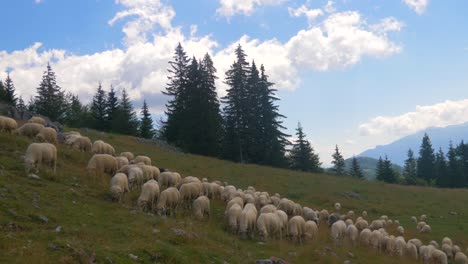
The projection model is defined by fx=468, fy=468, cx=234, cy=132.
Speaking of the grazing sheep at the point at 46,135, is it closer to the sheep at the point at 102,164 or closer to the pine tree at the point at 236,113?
the sheep at the point at 102,164

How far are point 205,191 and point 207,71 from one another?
45999mm

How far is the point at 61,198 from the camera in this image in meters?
15.7

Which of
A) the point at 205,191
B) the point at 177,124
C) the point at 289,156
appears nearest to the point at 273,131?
the point at 289,156

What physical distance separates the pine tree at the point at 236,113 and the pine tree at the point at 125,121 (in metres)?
13.6

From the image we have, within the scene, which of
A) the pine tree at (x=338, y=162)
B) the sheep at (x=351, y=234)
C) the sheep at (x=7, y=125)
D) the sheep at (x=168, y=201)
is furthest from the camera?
the pine tree at (x=338, y=162)

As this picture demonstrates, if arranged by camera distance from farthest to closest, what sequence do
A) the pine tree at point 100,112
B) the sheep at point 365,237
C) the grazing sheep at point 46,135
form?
the pine tree at point 100,112
the grazing sheep at point 46,135
the sheep at point 365,237

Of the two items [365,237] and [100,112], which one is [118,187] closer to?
[365,237]

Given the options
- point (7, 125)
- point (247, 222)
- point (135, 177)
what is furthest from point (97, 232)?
point (7, 125)

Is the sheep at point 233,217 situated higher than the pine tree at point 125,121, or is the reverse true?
the pine tree at point 125,121

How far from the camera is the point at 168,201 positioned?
62.3 ft

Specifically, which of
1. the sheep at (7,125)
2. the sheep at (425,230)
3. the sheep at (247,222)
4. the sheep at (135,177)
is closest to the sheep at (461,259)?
the sheep at (425,230)

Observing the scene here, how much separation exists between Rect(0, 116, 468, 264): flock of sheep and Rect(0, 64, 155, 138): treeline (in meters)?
40.3

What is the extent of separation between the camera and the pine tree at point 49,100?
69594 millimetres

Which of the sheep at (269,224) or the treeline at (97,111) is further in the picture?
the treeline at (97,111)
